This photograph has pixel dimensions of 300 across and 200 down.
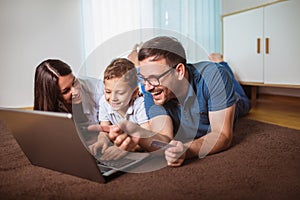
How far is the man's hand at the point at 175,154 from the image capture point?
0.67m

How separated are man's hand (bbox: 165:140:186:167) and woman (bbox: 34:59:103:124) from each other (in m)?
0.31

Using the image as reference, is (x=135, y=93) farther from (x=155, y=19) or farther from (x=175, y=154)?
(x=155, y=19)

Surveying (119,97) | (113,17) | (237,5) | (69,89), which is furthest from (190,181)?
(237,5)

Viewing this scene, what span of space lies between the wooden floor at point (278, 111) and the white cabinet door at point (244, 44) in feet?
0.76

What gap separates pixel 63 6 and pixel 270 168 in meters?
2.08

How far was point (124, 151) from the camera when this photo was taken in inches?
28.5

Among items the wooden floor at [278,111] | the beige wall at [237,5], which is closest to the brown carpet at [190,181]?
the wooden floor at [278,111]

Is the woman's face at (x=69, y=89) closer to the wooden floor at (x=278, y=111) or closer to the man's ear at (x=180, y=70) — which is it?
the man's ear at (x=180, y=70)

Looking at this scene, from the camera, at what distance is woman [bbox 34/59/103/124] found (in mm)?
909

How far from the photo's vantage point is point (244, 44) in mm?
1948

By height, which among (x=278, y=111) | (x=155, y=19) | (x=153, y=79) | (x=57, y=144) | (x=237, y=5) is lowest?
(x=278, y=111)

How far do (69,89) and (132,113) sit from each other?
0.88ft

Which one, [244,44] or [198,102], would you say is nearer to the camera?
[198,102]

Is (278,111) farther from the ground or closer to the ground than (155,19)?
closer to the ground
